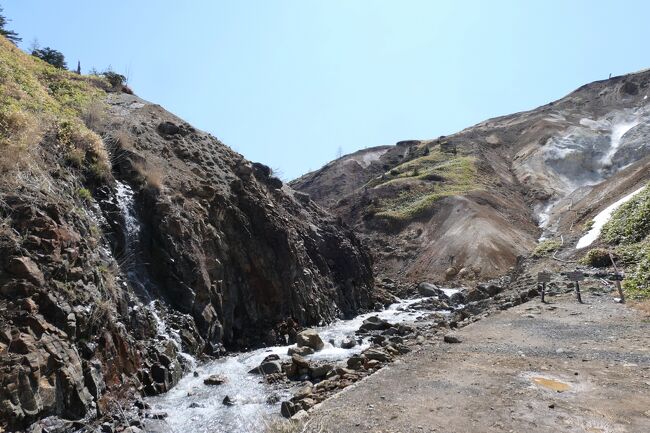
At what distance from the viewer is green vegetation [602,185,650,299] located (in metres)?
19.2

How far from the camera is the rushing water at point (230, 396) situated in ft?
34.5

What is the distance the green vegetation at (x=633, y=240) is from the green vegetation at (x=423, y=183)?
2307 centimetres

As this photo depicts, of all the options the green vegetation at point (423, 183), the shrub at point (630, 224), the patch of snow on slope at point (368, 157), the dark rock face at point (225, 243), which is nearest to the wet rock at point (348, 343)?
the dark rock face at point (225, 243)

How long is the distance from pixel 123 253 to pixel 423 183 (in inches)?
2076

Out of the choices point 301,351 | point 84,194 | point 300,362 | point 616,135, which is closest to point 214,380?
point 300,362

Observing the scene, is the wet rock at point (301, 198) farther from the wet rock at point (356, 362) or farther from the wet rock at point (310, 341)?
the wet rock at point (356, 362)

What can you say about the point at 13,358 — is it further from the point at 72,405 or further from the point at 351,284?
the point at 351,284

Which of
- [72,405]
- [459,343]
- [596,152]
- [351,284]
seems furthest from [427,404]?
[596,152]

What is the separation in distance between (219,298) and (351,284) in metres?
14.0

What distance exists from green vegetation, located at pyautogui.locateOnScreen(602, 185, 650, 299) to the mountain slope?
6848mm

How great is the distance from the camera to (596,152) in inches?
2864

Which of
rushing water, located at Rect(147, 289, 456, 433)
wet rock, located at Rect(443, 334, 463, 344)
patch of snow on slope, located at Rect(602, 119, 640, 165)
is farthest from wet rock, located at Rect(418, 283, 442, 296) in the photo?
patch of snow on slope, located at Rect(602, 119, 640, 165)

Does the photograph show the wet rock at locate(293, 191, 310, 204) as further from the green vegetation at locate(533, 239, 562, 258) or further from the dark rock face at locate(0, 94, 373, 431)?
the green vegetation at locate(533, 239, 562, 258)

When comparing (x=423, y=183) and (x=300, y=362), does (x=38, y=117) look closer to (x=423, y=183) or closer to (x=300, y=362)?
(x=300, y=362)
